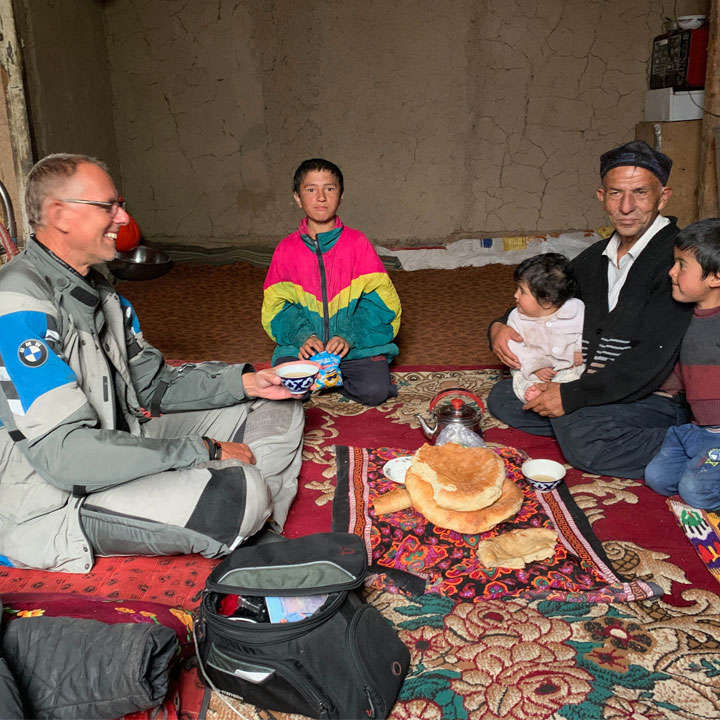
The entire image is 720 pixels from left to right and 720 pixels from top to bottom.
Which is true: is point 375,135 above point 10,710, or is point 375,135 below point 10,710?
above

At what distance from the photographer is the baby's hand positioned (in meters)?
3.18

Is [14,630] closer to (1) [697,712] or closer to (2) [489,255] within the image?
(1) [697,712]

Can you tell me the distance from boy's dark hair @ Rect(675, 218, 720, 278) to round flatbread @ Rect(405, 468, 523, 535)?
1063 mm

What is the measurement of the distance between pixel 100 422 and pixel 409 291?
4.07 metres

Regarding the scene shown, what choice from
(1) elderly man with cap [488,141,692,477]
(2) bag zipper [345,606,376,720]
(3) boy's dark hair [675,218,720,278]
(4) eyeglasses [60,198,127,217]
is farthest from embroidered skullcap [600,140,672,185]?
(2) bag zipper [345,606,376,720]

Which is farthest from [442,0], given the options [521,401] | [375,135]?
[521,401]

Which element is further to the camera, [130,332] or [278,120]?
[278,120]

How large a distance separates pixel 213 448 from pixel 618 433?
1.59 meters

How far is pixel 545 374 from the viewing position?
125 inches

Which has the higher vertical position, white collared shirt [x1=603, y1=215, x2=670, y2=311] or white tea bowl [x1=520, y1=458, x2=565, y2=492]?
white collared shirt [x1=603, y1=215, x2=670, y2=311]

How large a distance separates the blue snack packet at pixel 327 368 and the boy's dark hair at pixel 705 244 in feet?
5.63

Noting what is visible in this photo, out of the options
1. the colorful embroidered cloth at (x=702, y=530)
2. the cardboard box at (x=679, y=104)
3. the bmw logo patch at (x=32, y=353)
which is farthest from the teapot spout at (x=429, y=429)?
the cardboard box at (x=679, y=104)

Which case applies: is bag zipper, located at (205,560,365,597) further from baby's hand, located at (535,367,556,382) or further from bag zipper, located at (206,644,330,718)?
baby's hand, located at (535,367,556,382)

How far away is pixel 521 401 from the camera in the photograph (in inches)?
132
